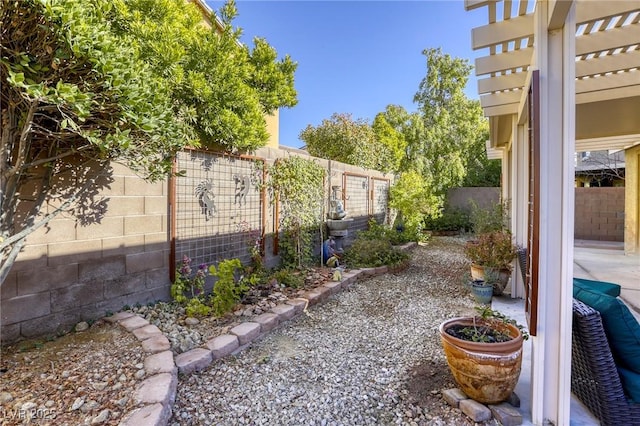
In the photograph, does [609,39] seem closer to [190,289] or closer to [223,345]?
[223,345]

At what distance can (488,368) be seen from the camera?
2.11 metres

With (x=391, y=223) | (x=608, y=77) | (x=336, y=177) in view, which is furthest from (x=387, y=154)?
(x=608, y=77)

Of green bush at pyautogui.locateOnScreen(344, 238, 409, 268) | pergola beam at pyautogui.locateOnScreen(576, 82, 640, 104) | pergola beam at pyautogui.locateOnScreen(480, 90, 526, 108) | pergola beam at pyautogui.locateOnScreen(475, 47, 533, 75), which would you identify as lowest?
green bush at pyautogui.locateOnScreen(344, 238, 409, 268)

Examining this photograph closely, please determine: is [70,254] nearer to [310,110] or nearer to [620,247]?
[310,110]

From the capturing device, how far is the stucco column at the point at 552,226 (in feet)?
6.37

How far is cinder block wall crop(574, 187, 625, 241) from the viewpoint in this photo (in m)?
9.91

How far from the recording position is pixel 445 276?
5.98 m

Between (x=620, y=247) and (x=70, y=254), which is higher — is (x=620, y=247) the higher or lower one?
the lower one

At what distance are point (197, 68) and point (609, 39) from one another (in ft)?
14.5

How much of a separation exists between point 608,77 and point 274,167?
4341 mm

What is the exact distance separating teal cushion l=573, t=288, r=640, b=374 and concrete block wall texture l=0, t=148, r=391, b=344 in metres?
3.92

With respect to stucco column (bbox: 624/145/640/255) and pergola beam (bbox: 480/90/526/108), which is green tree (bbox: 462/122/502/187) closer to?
stucco column (bbox: 624/145/640/255)

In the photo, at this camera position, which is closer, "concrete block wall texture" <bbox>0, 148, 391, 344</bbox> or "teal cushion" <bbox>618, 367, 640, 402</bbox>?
"teal cushion" <bbox>618, 367, 640, 402</bbox>

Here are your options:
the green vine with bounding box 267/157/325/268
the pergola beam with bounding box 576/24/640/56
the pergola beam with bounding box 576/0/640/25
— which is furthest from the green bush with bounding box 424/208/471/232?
the pergola beam with bounding box 576/0/640/25
